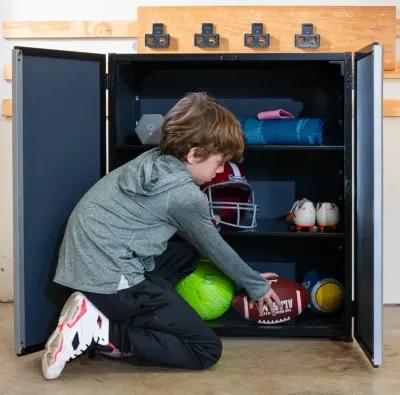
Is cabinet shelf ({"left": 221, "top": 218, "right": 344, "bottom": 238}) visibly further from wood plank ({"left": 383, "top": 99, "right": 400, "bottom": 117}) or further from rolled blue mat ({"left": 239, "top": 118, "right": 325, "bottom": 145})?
wood plank ({"left": 383, "top": 99, "right": 400, "bottom": 117})

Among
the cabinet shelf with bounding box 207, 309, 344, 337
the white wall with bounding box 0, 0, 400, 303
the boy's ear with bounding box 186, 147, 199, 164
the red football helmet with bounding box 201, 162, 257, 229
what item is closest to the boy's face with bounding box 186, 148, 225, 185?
the boy's ear with bounding box 186, 147, 199, 164

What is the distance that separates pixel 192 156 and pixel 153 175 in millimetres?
153

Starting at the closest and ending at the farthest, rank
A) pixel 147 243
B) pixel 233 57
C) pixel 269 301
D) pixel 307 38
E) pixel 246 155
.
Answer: pixel 147 243, pixel 269 301, pixel 233 57, pixel 246 155, pixel 307 38

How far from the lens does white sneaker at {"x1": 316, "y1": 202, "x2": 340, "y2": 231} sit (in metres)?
2.97

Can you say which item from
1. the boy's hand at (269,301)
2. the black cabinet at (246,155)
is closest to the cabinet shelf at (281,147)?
the black cabinet at (246,155)

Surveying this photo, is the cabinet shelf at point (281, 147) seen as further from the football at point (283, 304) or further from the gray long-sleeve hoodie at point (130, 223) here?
the football at point (283, 304)

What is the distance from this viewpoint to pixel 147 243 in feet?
8.48

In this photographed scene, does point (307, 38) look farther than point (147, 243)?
Yes

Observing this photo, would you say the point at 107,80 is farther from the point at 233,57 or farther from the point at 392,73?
the point at 392,73

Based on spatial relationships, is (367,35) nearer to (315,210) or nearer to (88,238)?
(315,210)

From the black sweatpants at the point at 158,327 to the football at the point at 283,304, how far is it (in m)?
0.29

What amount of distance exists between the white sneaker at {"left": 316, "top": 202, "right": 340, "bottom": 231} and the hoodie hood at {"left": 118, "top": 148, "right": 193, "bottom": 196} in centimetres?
66

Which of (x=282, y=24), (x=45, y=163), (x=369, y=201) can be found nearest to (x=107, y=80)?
(x=45, y=163)

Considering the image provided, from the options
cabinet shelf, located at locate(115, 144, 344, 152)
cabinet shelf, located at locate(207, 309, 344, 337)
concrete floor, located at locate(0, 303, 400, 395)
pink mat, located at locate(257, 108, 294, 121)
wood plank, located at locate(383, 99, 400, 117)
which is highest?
wood plank, located at locate(383, 99, 400, 117)
